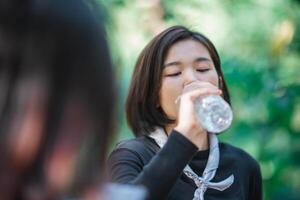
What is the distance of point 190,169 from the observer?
1.81 meters

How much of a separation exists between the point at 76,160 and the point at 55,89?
74 mm

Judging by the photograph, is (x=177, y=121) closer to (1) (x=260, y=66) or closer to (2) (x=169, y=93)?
(2) (x=169, y=93)

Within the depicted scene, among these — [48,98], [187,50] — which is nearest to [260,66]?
[187,50]

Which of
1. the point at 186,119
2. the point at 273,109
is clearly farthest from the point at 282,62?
the point at 186,119

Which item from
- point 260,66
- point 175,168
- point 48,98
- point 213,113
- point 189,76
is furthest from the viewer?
point 260,66

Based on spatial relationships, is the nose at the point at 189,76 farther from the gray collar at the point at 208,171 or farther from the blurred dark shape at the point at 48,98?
the blurred dark shape at the point at 48,98

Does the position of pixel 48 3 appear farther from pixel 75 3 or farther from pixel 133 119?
pixel 133 119

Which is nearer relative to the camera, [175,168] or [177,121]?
[175,168]

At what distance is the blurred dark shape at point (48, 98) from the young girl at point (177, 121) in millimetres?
936

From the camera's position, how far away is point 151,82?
191cm

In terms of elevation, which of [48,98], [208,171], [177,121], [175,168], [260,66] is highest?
[260,66]

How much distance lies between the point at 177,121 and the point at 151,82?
0.44 feet

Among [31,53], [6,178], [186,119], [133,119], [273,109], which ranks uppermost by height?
[273,109]

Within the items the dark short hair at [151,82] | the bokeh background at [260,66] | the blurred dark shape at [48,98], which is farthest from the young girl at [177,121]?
the bokeh background at [260,66]
